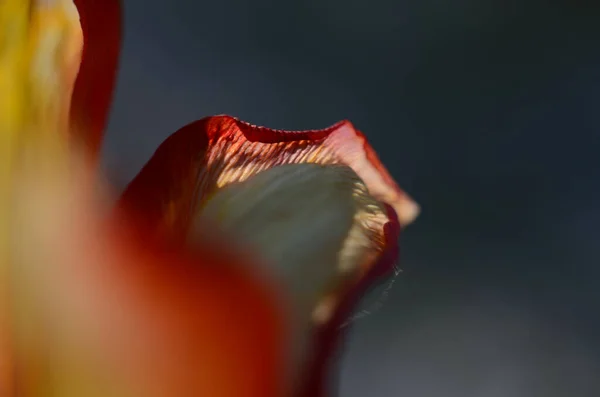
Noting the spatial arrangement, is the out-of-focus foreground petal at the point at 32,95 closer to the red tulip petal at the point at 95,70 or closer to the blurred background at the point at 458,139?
the red tulip petal at the point at 95,70

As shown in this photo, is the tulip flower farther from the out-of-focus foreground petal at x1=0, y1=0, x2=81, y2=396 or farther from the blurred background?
the blurred background

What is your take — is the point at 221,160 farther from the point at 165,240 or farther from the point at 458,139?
the point at 458,139

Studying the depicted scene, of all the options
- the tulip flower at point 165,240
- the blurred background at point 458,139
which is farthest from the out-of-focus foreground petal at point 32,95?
the blurred background at point 458,139

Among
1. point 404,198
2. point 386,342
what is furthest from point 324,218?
point 386,342

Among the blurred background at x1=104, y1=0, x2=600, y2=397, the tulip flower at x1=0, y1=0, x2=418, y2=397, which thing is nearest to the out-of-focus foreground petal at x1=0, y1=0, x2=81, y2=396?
the tulip flower at x1=0, y1=0, x2=418, y2=397

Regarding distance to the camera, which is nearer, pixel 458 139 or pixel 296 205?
pixel 296 205

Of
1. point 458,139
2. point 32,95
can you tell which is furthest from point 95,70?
point 458,139
